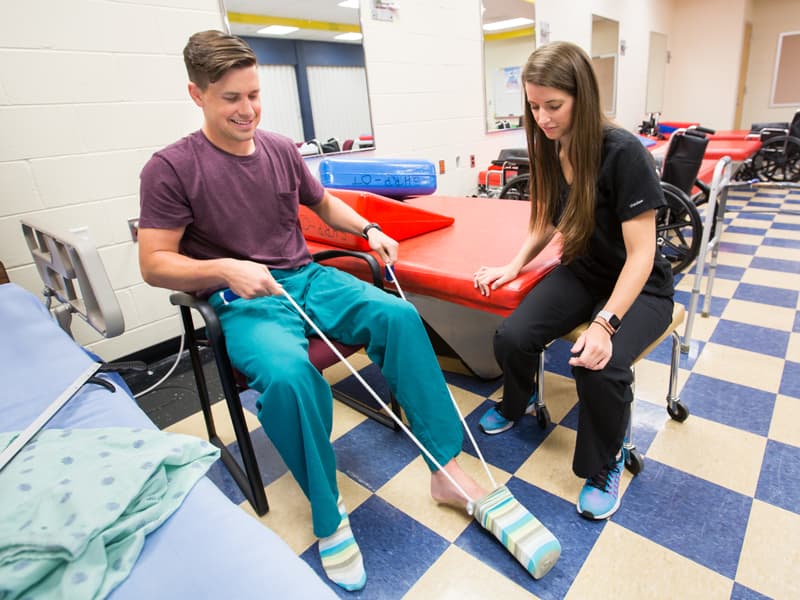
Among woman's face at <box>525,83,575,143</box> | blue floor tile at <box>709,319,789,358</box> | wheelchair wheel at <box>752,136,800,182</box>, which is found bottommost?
blue floor tile at <box>709,319,789,358</box>

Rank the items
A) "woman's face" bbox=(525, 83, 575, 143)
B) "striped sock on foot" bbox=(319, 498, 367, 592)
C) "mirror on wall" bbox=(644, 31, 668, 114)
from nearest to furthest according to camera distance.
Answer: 1. "striped sock on foot" bbox=(319, 498, 367, 592)
2. "woman's face" bbox=(525, 83, 575, 143)
3. "mirror on wall" bbox=(644, 31, 668, 114)

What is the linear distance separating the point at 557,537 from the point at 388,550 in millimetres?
462

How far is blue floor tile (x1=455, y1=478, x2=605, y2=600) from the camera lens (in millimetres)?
1152

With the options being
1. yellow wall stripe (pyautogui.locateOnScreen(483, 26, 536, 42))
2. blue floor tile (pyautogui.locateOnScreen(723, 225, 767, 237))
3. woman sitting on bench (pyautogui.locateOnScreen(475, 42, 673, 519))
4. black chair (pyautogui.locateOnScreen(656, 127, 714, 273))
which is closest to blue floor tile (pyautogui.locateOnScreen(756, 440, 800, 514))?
woman sitting on bench (pyautogui.locateOnScreen(475, 42, 673, 519))

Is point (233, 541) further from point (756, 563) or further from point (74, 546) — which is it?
point (756, 563)

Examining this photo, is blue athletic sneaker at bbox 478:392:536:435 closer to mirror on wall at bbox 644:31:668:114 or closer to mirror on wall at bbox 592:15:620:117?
mirror on wall at bbox 592:15:620:117

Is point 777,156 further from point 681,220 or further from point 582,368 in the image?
point 582,368

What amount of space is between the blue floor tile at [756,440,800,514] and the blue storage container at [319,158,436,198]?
5.92 feet

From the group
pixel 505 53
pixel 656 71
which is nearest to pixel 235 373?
pixel 505 53

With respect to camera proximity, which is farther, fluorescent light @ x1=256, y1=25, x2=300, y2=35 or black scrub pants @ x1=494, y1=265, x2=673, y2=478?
fluorescent light @ x1=256, y1=25, x2=300, y2=35

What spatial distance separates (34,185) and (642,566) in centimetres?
245

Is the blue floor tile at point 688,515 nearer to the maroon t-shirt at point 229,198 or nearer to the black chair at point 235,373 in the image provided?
the black chair at point 235,373

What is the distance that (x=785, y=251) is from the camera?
338cm

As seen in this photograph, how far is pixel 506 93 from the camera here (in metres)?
4.73
